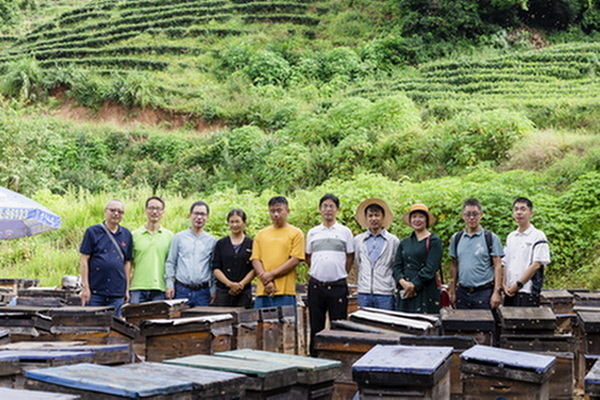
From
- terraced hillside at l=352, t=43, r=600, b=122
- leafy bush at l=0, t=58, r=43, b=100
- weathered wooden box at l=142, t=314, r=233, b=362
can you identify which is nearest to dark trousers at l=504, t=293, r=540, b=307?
weathered wooden box at l=142, t=314, r=233, b=362

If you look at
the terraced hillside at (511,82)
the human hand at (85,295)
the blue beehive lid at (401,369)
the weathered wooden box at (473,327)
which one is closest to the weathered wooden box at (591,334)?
Answer: the weathered wooden box at (473,327)

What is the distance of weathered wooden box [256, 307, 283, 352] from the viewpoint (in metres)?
8.02

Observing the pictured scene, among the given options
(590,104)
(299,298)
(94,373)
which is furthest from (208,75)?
(94,373)

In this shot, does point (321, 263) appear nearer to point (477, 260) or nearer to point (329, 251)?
point (329, 251)

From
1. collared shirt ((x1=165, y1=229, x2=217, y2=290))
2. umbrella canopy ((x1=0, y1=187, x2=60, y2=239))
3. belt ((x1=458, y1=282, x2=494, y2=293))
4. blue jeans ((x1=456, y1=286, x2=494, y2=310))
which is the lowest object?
blue jeans ((x1=456, y1=286, x2=494, y2=310))

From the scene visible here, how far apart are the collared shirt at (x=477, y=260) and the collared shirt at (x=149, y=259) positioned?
3.41 m

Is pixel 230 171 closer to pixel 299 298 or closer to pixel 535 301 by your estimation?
pixel 299 298

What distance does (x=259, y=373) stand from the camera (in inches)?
201

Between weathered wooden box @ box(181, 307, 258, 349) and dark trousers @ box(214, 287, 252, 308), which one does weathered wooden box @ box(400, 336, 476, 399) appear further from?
dark trousers @ box(214, 287, 252, 308)

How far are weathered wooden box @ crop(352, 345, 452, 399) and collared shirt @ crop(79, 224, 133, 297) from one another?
401 cm

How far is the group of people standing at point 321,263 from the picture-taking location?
8.07 meters

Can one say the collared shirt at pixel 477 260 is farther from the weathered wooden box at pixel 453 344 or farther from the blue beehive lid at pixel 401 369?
the blue beehive lid at pixel 401 369

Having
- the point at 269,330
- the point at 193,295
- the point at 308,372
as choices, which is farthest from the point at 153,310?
the point at 308,372

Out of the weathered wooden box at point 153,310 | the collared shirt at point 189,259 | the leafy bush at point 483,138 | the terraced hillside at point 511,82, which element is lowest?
the weathered wooden box at point 153,310
